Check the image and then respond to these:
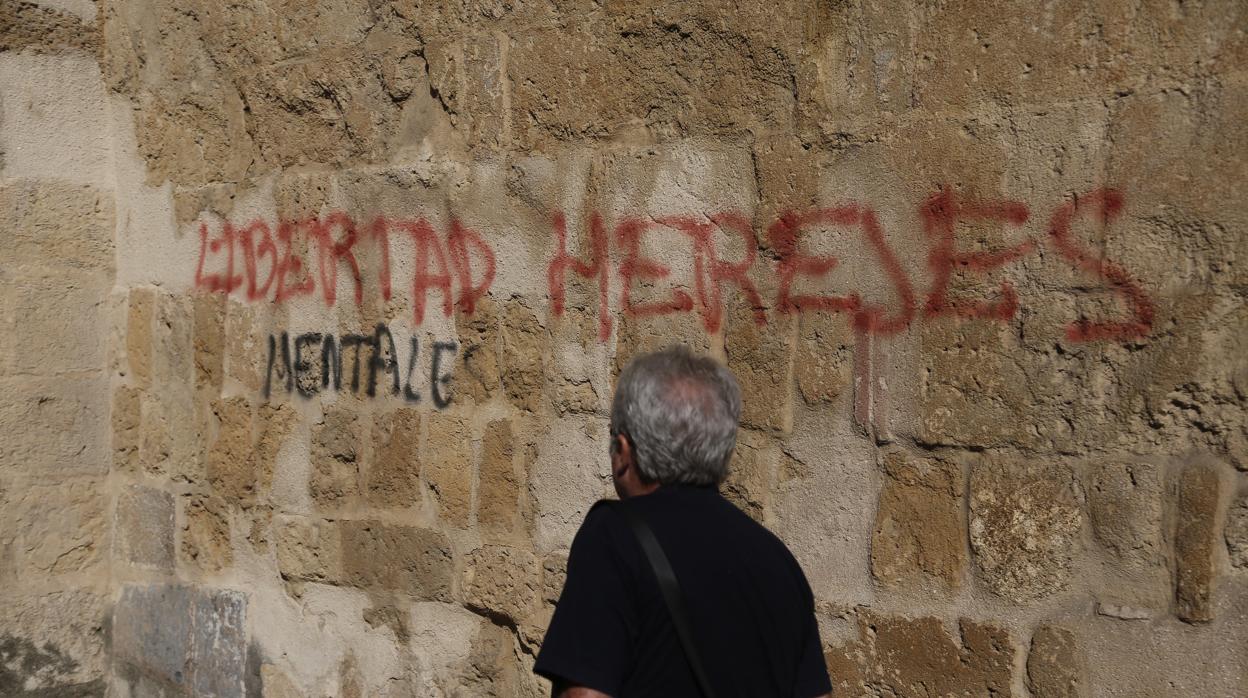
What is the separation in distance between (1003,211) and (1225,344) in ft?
1.63

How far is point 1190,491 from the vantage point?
97.4 inches

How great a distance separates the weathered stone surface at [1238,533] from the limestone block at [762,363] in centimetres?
95

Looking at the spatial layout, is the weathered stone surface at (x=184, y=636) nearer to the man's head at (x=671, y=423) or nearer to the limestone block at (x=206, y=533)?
the limestone block at (x=206, y=533)

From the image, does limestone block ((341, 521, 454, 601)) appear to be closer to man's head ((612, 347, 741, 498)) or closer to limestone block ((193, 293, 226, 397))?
limestone block ((193, 293, 226, 397))

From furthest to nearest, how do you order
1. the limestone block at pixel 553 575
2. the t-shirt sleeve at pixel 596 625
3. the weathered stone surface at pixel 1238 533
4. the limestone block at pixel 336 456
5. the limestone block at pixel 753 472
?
1. the limestone block at pixel 336 456
2. the limestone block at pixel 553 575
3. the limestone block at pixel 753 472
4. the weathered stone surface at pixel 1238 533
5. the t-shirt sleeve at pixel 596 625

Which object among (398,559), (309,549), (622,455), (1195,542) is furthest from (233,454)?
(1195,542)

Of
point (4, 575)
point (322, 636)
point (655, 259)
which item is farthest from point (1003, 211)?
point (4, 575)

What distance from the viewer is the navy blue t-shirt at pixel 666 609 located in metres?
2.02

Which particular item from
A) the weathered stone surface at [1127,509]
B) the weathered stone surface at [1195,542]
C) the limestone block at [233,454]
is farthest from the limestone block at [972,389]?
the limestone block at [233,454]

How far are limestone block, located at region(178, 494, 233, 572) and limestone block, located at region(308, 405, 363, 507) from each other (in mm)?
467

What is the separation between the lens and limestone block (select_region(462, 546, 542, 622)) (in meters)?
3.47

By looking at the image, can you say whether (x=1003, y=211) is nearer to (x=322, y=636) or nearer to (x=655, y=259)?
(x=655, y=259)

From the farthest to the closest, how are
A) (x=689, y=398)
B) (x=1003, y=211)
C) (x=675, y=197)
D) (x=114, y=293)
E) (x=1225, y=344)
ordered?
1. (x=114, y=293)
2. (x=675, y=197)
3. (x=1003, y=211)
4. (x=1225, y=344)
5. (x=689, y=398)

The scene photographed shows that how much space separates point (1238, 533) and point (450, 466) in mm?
2015
